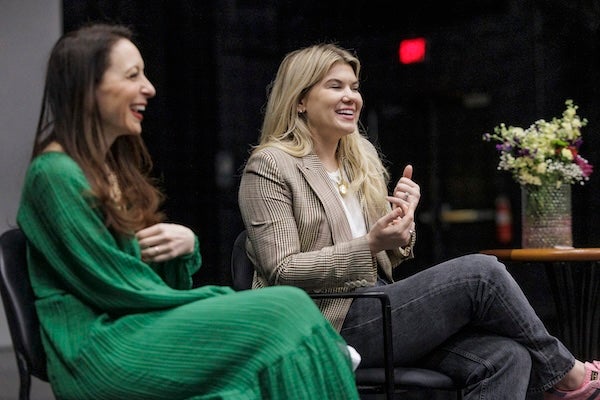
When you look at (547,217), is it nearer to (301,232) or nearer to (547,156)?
(547,156)

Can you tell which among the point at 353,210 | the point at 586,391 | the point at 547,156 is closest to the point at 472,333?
the point at 586,391

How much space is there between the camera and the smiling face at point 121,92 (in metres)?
2.18

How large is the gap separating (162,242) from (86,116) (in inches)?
12.5

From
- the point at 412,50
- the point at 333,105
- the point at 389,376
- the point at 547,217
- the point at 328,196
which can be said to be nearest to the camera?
the point at 389,376

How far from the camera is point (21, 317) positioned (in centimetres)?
211

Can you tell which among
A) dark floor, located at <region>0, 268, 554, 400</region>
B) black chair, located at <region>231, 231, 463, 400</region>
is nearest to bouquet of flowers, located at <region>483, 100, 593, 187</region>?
dark floor, located at <region>0, 268, 554, 400</region>

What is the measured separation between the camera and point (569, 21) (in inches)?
228

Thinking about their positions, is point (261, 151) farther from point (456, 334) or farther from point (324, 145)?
point (456, 334)

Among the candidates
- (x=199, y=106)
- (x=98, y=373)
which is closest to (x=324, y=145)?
(x=98, y=373)

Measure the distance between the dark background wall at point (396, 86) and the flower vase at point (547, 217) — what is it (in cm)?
193

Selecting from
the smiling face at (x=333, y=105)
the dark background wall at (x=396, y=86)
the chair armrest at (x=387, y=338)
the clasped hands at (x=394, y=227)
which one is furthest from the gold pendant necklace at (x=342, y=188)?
the dark background wall at (x=396, y=86)

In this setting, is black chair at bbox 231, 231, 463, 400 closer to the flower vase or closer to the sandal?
the sandal

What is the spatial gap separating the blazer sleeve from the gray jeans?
0.12m

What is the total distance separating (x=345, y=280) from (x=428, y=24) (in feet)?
11.2
